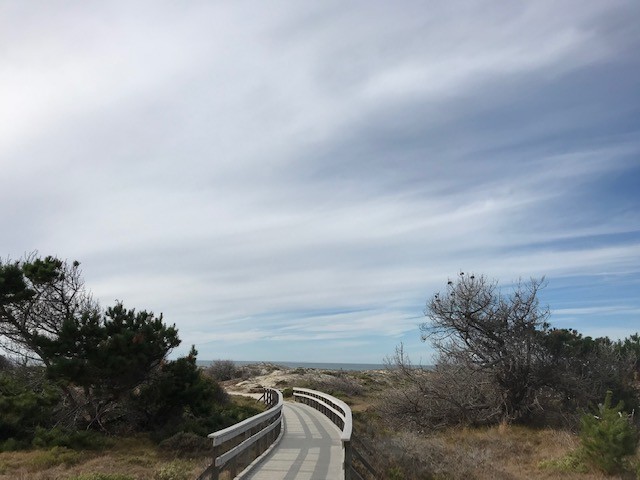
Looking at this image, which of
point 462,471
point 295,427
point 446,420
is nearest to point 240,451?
point 462,471

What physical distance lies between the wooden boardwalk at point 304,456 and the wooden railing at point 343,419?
0.41m

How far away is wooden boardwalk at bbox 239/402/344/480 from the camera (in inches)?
405

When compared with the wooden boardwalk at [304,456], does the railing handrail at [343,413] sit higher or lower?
higher

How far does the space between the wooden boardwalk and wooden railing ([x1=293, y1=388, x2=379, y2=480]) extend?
41 cm

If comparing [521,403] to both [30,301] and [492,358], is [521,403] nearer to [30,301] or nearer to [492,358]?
[492,358]

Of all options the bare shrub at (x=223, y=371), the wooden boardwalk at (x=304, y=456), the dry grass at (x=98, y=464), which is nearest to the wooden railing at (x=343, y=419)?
the wooden boardwalk at (x=304, y=456)

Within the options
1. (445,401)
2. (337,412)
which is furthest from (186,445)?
(445,401)

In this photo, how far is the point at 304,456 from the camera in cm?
1254

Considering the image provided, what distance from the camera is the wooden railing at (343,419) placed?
9008 mm

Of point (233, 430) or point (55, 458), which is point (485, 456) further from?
point (55, 458)

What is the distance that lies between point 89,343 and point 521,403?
17.0 m

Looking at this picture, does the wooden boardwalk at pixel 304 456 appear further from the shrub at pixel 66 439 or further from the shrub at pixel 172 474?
the shrub at pixel 66 439

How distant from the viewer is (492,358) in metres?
22.5

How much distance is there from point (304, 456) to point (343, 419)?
3687mm
